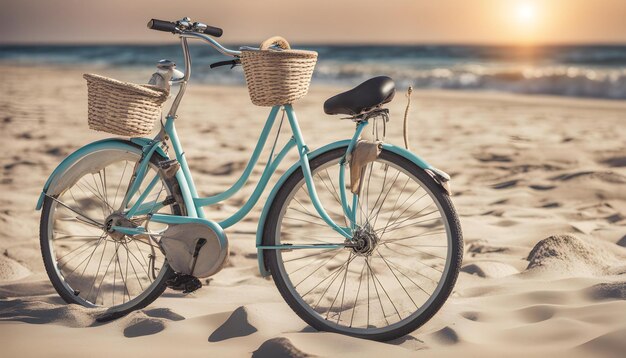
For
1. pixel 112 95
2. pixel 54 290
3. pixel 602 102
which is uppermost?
pixel 602 102

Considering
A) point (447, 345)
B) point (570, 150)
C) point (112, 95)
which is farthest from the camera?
point (570, 150)

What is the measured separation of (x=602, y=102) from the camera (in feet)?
47.3

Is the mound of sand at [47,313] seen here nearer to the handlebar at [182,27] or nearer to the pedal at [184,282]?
the pedal at [184,282]

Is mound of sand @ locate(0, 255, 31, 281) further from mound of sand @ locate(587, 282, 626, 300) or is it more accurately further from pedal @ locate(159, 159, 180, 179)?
mound of sand @ locate(587, 282, 626, 300)

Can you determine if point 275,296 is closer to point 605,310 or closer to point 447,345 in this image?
point 447,345

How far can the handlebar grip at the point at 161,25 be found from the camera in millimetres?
3054

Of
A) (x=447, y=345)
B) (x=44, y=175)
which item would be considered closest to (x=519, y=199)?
(x=447, y=345)

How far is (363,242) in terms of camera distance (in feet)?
9.54

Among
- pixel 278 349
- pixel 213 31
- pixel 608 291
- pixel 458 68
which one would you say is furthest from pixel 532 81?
pixel 278 349

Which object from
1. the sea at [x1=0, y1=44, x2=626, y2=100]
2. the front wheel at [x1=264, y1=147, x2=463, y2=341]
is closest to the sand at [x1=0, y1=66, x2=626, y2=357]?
the front wheel at [x1=264, y1=147, x2=463, y2=341]

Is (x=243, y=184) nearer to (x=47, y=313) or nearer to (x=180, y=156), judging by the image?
(x=180, y=156)

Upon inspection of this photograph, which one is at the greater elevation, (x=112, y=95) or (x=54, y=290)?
(x=112, y=95)

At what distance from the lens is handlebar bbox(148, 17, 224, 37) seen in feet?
10.1

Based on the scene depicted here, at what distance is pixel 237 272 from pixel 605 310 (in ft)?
6.28
